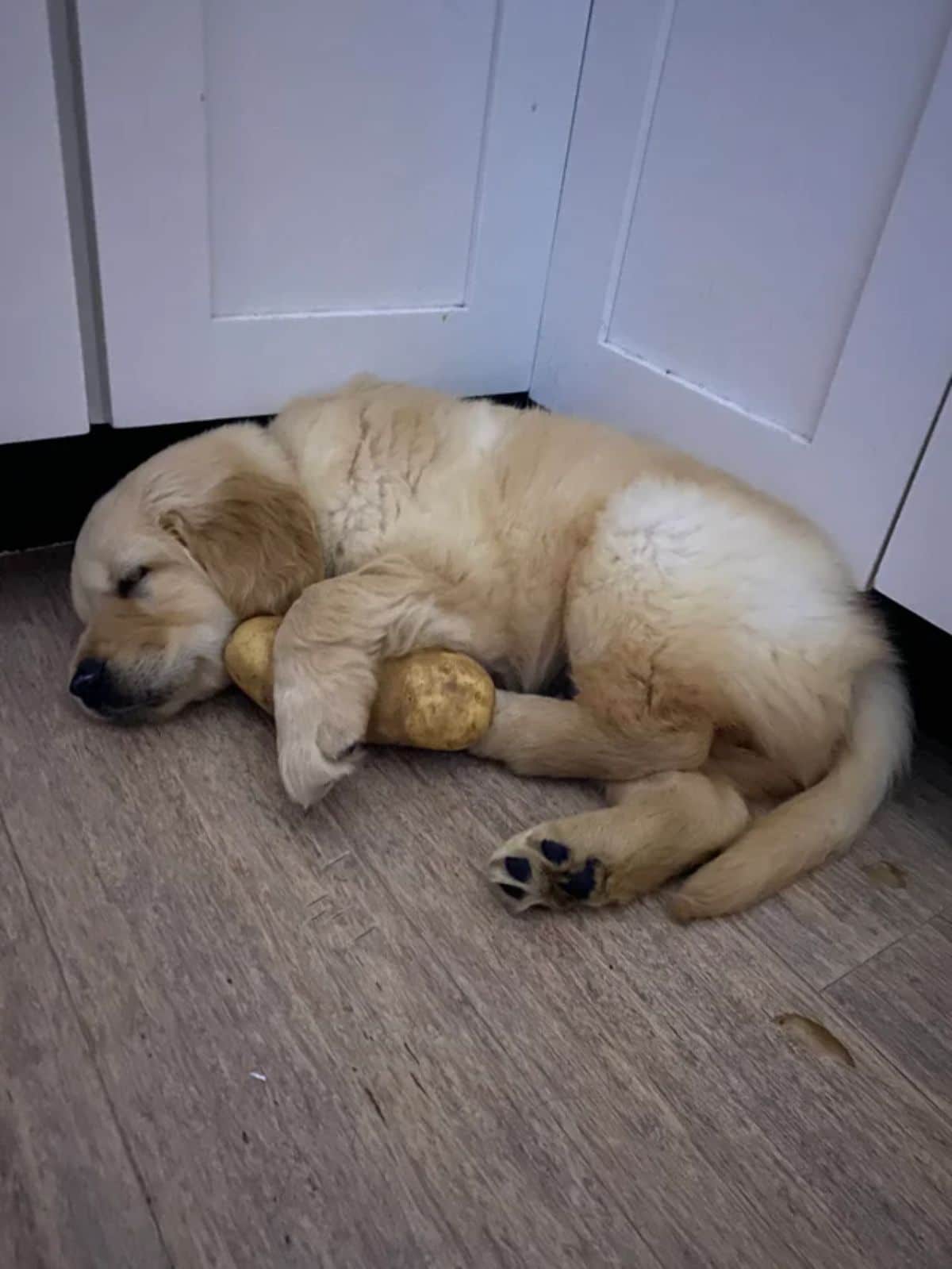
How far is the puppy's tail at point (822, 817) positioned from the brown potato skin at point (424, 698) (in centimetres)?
36

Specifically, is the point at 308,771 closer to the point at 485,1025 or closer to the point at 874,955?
the point at 485,1025

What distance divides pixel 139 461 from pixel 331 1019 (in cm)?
121

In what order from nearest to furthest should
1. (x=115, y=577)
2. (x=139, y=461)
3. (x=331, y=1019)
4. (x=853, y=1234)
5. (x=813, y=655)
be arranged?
1. (x=853, y=1234)
2. (x=331, y=1019)
3. (x=813, y=655)
4. (x=115, y=577)
5. (x=139, y=461)

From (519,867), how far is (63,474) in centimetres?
117

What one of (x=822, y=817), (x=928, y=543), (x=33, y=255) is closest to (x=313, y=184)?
(x=33, y=255)

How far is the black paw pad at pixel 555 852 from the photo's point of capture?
3.64 ft

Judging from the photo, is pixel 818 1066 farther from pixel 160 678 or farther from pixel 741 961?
pixel 160 678

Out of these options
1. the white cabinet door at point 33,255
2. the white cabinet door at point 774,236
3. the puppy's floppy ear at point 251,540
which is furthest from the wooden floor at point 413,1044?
the white cabinet door at point 774,236

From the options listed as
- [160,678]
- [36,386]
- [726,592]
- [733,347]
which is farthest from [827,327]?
[36,386]

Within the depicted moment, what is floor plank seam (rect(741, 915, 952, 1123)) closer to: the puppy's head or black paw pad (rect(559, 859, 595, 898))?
black paw pad (rect(559, 859, 595, 898))

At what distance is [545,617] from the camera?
4.61 feet

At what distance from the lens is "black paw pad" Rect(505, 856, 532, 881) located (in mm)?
1096

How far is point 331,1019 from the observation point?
955 mm

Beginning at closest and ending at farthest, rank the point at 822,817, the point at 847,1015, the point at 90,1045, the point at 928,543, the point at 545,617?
the point at 90,1045 → the point at 847,1015 → the point at 822,817 → the point at 928,543 → the point at 545,617
